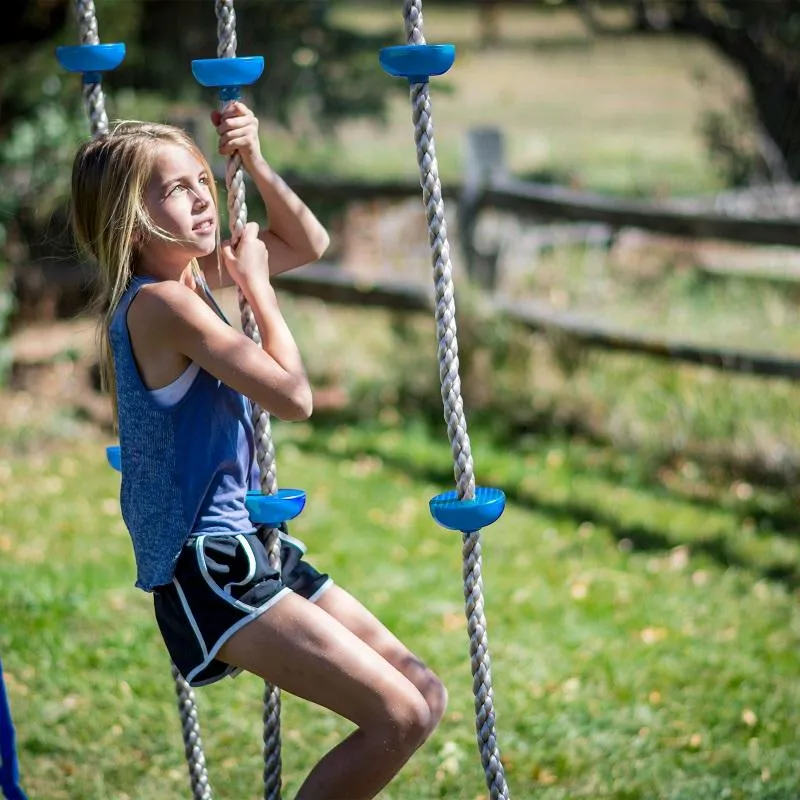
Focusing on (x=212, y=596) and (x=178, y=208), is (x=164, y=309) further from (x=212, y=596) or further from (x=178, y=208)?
(x=212, y=596)

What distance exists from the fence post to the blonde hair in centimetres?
470

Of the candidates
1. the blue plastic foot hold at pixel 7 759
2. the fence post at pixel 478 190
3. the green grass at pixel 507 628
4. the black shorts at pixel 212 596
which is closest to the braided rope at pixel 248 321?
the black shorts at pixel 212 596

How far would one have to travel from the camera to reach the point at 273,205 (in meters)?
2.73

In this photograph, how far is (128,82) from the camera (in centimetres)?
823

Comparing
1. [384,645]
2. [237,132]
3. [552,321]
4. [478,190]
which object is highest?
[237,132]

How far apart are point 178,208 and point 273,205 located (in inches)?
13.8

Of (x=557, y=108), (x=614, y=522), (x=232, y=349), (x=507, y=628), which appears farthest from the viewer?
(x=557, y=108)

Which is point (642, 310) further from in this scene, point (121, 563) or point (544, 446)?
point (121, 563)

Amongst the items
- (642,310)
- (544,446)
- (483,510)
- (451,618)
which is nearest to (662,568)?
(451,618)

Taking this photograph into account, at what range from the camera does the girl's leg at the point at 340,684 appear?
2361 mm

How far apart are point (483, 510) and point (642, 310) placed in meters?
5.97

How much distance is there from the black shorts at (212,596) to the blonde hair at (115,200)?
52 centimetres

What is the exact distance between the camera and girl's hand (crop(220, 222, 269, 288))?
2475mm

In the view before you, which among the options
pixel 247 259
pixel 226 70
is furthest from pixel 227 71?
pixel 247 259
